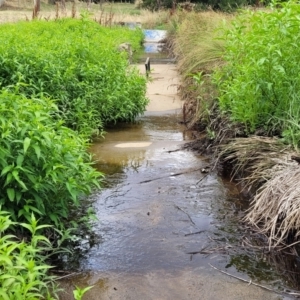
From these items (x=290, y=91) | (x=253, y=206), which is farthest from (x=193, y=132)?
(x=253, y=206)

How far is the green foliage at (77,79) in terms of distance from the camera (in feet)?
20.4

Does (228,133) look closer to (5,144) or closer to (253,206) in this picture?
(253,206)

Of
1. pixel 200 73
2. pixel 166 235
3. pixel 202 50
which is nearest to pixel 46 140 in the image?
pixel 166 235

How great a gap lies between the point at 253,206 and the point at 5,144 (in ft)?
7.11

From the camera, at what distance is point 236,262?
3695 millimetres

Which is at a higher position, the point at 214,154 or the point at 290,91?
the point at 290,91

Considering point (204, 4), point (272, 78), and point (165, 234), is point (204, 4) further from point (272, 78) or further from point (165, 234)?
point (165, 234)

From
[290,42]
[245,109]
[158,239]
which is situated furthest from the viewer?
[245,109]

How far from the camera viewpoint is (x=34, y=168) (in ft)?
11.5

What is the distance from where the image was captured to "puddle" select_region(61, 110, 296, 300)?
3.37 metres

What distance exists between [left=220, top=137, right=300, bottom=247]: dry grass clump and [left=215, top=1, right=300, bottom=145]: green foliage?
241 mm

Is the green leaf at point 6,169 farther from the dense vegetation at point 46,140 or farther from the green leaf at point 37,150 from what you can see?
the green leaf at point 37,150

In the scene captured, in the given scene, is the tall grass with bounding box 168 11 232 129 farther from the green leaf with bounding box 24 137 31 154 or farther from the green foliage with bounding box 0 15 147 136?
the green leaf with bounding box 24 137 31 154

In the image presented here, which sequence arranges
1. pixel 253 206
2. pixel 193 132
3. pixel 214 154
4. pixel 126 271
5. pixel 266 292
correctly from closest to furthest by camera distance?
pixel 266 292, pixel 126 271, pixel 253 206, pixel 214 154, pixel 193 132
